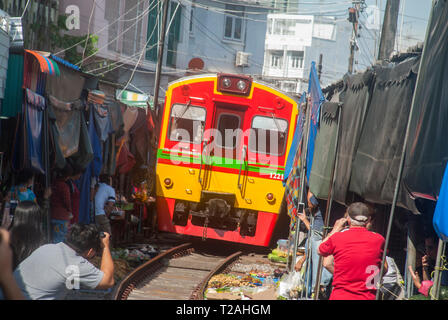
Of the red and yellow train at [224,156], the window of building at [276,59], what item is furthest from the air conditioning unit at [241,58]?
the red and yellow train at [224,156]

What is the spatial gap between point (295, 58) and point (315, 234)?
156ft

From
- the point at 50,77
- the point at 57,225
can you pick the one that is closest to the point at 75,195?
the point at 57,225

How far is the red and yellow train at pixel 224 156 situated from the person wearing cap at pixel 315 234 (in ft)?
12.5

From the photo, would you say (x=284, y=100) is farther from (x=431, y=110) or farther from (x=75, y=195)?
(x=431, y=110)

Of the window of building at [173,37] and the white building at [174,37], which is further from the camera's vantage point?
the window of building at [173,37]

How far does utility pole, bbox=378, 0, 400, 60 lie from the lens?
11.9 meters

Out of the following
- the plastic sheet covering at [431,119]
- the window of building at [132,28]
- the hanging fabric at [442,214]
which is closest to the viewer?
the hanging fabric at [442,214]

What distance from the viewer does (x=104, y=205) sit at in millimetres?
11250

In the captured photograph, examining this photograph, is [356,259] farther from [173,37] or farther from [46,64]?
[173,37]

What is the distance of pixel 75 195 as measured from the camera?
10.2 meters

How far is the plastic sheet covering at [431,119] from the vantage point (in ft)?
15.0

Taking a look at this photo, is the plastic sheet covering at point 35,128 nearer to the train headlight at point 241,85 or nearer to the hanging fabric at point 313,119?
the hanging fabric at point 313,119

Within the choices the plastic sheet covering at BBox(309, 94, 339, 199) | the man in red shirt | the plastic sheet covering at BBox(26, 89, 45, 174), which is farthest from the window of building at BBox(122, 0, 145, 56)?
the man in red shirt

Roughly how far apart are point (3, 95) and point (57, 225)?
8.44 feet
